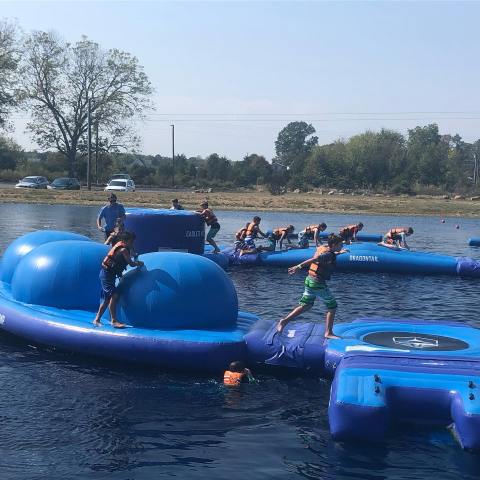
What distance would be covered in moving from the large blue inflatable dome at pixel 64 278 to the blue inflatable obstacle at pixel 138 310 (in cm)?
1

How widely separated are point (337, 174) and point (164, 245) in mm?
56566

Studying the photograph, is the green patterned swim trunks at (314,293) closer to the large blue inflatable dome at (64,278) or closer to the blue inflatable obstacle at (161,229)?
the large blue inflatable dome at (64,278)

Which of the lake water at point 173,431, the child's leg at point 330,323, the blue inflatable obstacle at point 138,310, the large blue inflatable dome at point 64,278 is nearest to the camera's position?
the lake water at point 173,431

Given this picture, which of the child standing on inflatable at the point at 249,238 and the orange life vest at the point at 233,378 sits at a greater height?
the child standing on inflatable at the point at 249,238

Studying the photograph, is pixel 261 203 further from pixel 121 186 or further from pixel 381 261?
pixel 381 261

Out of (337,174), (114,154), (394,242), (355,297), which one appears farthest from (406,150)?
(355,297)

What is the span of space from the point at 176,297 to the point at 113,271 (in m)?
0.90

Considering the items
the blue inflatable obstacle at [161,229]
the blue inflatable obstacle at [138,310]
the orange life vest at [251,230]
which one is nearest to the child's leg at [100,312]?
the blue inflatable obstacle at [138,310]

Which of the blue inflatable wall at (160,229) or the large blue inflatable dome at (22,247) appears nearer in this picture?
the large blue inflatable dome at (22,247)

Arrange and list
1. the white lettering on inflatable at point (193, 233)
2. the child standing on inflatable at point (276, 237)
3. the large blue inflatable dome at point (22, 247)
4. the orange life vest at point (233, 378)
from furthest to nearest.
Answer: the child standing on inflatable at point (276, 237), the white lettering on inflatable at point (193, 233), the large blue inflatable dome at point (22, 247), the orange life vest at point (233, 378)

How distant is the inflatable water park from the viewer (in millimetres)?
7062

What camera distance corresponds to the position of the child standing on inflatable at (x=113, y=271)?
9391 millimetres

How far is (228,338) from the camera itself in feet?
29.4

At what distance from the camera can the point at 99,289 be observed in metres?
10.4
